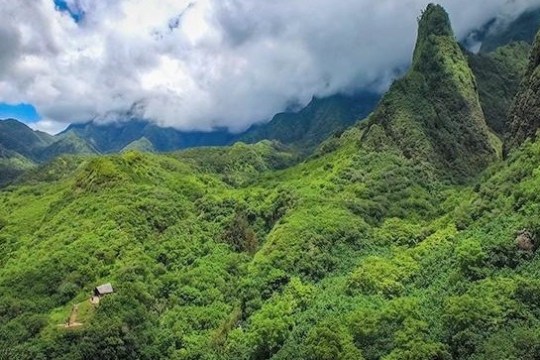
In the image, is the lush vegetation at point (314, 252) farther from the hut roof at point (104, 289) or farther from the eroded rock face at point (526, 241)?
the hut roof at point (104, 289)

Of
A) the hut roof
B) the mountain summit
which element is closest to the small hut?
the hut roof

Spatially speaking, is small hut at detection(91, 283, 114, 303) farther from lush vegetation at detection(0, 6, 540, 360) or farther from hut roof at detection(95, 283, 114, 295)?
lush vegetation at detection(0, 6, 540, 360)

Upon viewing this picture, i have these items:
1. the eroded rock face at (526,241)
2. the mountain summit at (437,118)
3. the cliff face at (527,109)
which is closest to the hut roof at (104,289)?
the eroded rock face at (526,241)

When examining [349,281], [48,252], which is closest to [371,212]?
[349,281]

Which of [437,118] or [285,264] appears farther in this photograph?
[437,118]

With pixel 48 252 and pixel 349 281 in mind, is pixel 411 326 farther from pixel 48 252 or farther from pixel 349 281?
pixel 48 252

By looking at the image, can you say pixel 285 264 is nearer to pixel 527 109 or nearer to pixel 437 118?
pixel 527 109

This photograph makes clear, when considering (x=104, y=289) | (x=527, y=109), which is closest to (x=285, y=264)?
(x=104, y=289)
